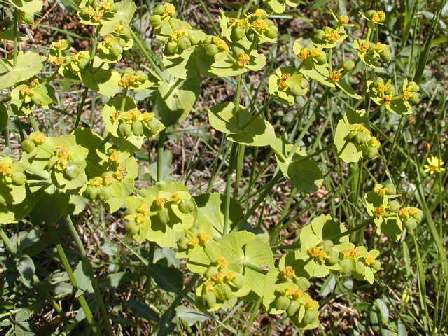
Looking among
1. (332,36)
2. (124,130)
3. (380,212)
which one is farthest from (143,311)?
(332,36)

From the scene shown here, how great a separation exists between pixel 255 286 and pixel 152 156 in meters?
1.33

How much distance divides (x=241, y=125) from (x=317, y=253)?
48 centimetres

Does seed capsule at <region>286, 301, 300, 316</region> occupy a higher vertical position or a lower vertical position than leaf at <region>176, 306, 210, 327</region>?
higher

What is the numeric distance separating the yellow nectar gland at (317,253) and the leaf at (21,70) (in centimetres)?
89

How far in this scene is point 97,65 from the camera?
1838 millimetres

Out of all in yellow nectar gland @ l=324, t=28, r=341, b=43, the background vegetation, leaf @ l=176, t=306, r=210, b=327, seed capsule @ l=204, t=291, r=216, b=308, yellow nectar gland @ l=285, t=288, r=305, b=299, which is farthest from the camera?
the background vegetation

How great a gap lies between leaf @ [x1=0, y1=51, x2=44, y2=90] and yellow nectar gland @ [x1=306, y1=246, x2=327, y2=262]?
0.89m

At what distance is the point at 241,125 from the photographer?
1874 millimetres

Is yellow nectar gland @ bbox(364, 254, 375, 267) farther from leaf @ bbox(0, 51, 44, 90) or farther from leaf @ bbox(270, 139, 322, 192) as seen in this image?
leaf @ bbox(0, 51, 44, 90)

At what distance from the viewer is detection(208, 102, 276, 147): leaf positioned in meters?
1.84

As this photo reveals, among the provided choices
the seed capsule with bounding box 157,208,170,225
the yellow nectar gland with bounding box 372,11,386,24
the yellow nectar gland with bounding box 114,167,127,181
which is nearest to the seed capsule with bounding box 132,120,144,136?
the yellow nectar gland with bounding box 114,167,127,181

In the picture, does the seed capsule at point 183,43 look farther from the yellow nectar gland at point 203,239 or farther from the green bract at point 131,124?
the yellow nectar gland at point 203,239

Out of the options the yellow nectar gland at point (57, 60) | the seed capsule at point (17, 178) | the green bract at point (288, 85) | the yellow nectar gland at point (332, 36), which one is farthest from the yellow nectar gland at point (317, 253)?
the yellow nectar gland at point (57, 60)

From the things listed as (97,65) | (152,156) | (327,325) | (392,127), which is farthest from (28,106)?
(392,127)
